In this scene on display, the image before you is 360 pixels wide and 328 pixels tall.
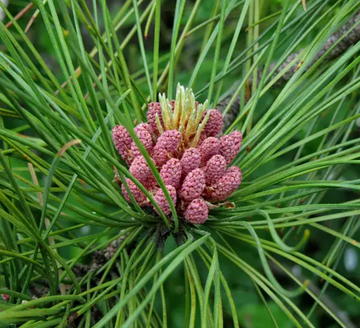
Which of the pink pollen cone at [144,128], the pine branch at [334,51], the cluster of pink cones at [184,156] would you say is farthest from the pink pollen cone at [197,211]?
the pine branch at [334,51]

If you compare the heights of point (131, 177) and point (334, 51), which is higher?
point (334, 51)

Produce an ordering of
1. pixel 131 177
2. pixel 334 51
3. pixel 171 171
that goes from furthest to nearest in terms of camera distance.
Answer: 1. pixel 334 51
2. pixel 171 171
3. pixel 131 177

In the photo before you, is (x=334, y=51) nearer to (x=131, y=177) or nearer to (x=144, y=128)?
(x=144, y=128)

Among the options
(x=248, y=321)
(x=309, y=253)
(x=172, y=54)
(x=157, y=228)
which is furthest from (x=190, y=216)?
(x=309, y=253)

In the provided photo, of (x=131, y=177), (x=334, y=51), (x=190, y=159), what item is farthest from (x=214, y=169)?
(x=334, y=51)

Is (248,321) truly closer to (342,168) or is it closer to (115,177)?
(342,168)

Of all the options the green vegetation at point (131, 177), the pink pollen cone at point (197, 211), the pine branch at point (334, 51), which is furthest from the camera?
the pine branch at point (334, 51)

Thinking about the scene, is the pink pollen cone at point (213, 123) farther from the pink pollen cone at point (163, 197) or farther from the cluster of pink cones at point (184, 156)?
the pink pollen cone at point (163, 197)

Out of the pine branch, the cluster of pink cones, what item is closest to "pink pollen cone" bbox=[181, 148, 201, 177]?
the cluster of pink cones

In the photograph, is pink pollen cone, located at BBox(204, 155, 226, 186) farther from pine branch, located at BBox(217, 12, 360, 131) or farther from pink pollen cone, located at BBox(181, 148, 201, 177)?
pine branch, located at BBox(217, 12, 360, 131)
